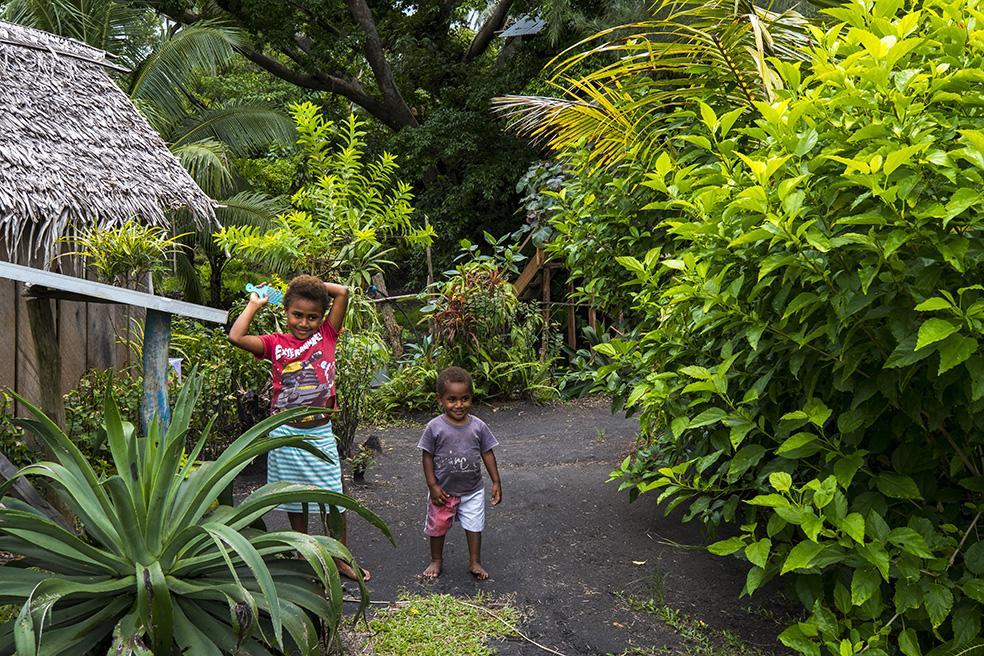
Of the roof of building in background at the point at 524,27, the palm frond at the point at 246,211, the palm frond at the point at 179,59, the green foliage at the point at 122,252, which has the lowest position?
the green foliage at the point at 122,252

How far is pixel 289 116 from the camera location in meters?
14.4

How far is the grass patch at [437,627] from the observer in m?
3.52

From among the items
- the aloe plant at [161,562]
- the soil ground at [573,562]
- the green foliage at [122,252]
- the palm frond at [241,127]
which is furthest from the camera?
the palm frond at [241,127]

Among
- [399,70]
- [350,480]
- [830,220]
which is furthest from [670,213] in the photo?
[399,70]

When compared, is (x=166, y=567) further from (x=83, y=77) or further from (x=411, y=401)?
(x=411, y=401)

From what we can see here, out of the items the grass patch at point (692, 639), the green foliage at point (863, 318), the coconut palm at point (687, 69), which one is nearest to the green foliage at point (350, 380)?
the coconut palm at point (687, 69)

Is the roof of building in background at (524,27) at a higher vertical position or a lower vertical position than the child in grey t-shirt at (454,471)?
higher

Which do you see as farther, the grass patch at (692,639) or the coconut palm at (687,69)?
the coconut palm at (687,69)

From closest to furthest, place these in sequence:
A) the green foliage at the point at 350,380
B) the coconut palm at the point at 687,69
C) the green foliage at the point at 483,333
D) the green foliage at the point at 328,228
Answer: the coconut palm at the point at 687,69, the green foliage at the point at 350,380, the green foliage at the point at 328,228, the green foliage at the point at 483,333

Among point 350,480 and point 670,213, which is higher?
point 670,213

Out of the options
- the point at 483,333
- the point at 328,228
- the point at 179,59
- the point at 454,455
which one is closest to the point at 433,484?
the point at 454,455

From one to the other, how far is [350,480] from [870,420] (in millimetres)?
4220

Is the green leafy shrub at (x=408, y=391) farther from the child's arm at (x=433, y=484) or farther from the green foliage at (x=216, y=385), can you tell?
the child's arm at (x=433, y=484)

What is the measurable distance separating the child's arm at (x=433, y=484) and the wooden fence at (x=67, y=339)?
2.56 m
